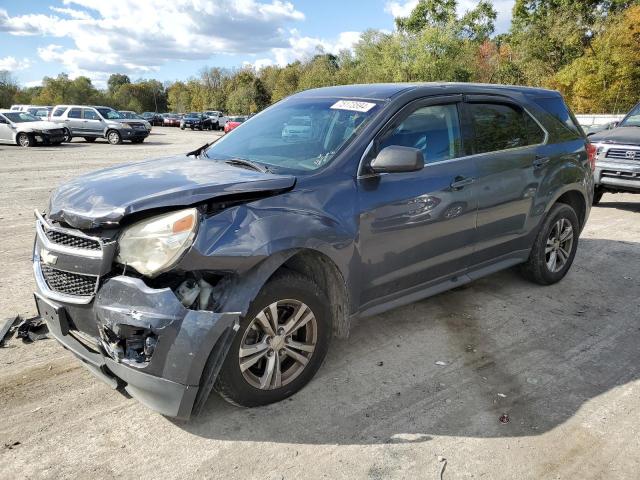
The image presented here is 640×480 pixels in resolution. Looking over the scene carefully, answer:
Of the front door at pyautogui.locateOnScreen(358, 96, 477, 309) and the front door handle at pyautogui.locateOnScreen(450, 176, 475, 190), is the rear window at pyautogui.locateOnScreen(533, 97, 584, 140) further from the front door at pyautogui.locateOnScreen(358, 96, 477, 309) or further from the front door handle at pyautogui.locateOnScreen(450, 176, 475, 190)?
the front door handle at pyautogui.locateOnScreen(450, 176, 475, 190)

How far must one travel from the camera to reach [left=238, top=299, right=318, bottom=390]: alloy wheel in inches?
114

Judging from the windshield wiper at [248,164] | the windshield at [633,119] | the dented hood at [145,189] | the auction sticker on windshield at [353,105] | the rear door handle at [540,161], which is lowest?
the dented hood at [145,189]

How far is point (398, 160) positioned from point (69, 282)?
6.65ft

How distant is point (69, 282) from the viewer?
281 centimetres

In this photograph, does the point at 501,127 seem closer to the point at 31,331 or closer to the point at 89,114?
the point at 31,331

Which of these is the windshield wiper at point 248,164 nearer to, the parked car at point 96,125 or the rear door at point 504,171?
the rear door at point 504,171

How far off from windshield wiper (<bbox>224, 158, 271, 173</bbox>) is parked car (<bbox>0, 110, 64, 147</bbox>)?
2265 centimetres

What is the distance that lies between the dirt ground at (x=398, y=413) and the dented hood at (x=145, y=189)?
1147 millimetres

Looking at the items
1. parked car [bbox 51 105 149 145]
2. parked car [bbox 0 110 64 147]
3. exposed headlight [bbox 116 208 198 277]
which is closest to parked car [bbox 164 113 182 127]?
parked car [bbox 51 105 149 145]

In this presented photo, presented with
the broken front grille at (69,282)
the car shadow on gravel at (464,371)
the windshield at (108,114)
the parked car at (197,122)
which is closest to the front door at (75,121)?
the windshield at (108,114)

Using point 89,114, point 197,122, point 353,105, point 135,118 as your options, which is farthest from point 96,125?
point 353,105

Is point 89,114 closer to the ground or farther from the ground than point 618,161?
closer to the ground

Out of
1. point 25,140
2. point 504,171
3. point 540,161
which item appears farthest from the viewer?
point 25,140

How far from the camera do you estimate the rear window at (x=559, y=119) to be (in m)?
4.93
